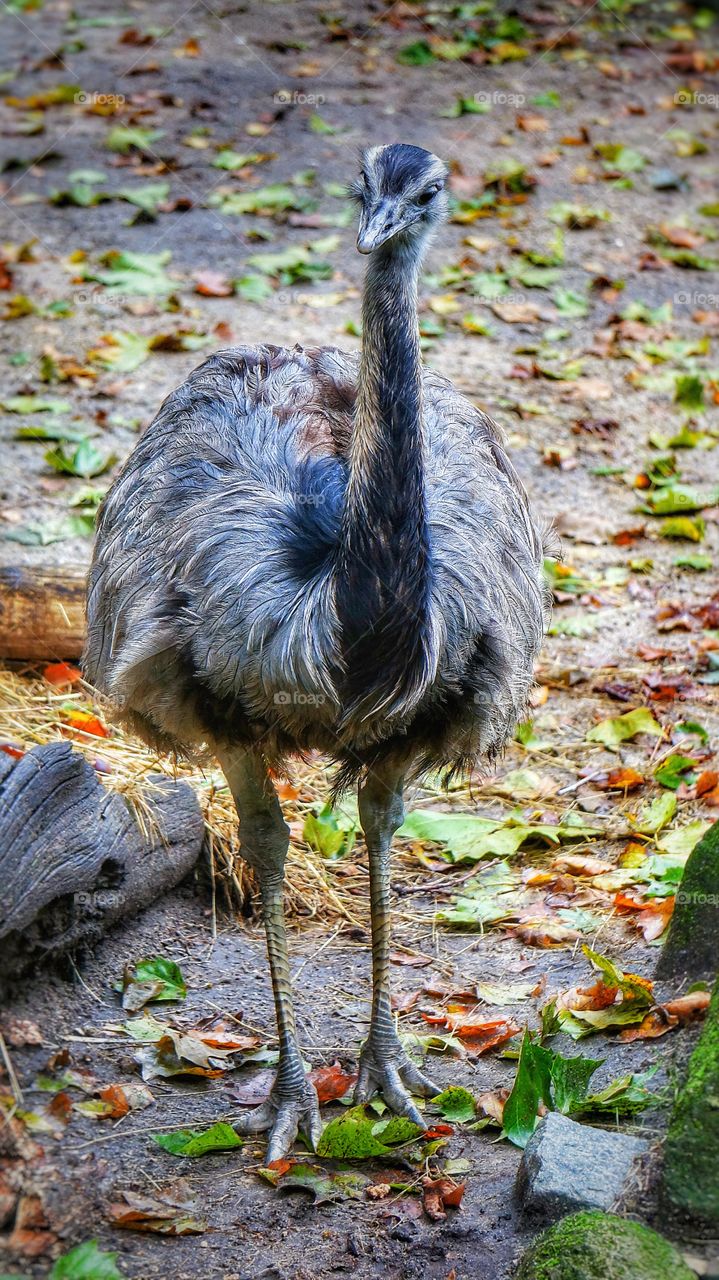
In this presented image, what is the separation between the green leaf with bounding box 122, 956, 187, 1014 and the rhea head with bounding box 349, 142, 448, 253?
230 cm

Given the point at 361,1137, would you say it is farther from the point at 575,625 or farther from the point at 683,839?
the point at 575,625

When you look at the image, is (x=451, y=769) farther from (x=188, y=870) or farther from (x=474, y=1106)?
(x=188, y=870)

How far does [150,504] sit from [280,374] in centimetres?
64

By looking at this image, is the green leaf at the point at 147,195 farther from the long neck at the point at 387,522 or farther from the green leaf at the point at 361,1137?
the green leaf at the point at 361,1137

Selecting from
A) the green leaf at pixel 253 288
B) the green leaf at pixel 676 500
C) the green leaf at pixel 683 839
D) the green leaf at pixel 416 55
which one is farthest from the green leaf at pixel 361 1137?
the green leaf at pixel 416 55

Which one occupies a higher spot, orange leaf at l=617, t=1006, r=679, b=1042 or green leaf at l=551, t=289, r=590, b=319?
green leaf at l=551, t=289, r=590, b=319

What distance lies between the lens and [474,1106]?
4059 millimetres

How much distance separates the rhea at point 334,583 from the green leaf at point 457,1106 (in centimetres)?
10

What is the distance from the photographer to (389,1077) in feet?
13.7

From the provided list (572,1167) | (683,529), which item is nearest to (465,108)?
(683,529)

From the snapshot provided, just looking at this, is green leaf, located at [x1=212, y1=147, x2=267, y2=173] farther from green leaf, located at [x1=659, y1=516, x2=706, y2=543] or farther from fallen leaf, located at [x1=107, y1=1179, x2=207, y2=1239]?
fallen leaf, located at [x1=107, y1=1179, x2=207, y2=1239]

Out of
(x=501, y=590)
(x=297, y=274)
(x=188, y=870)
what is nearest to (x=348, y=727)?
(x=501, y=590)

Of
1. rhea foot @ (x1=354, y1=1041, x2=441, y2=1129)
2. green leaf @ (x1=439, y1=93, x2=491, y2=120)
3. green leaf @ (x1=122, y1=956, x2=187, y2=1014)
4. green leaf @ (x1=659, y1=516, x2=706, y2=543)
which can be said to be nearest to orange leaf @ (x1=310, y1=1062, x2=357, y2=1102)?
rhea foot @ (x1=354, y1=1041, x2=441, y2=1129)

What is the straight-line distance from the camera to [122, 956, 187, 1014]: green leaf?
447cm
